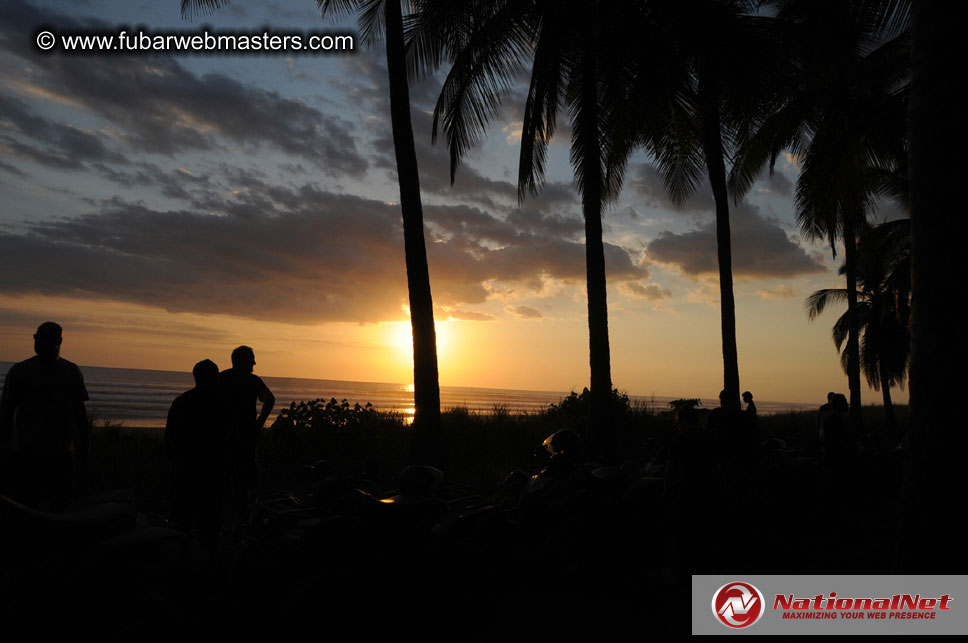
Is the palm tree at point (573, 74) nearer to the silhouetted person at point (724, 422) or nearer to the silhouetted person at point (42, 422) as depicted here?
the silhouetted person at point (724, 422)

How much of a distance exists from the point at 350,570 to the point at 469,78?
10.4m

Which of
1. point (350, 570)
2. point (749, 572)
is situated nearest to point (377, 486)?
point (350, 570)

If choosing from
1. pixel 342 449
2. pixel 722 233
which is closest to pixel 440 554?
pixel 342 449

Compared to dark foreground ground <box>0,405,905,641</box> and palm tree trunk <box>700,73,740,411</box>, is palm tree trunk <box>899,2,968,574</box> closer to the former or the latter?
dark foreground ground <box>0,405,905,641</box>

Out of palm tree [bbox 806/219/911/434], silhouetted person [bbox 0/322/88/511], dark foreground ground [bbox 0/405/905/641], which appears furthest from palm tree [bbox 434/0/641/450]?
palm tree [bbox 806/219/911/434]

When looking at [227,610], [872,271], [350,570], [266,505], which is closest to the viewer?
[350,570]

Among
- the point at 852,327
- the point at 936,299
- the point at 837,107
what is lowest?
the point at 936,299

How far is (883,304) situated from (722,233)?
20072mm

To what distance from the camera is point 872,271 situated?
101 feet

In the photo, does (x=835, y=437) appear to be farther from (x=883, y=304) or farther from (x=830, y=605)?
(x=883, y=304)

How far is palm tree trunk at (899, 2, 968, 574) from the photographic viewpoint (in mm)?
3531

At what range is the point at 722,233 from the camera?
53.0 feet

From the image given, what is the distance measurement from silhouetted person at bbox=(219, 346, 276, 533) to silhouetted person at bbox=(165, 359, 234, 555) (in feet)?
3.78

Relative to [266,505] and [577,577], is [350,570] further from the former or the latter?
[577,577]
